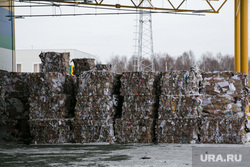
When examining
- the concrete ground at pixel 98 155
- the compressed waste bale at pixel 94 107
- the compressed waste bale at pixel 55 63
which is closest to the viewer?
the concrete ground at pixel 98 155

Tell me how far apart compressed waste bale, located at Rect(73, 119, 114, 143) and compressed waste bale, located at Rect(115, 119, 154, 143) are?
0.21 meters

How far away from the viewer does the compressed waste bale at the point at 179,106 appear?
8828 millimetres

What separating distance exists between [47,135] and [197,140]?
148 inches

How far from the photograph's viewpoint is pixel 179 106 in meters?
8.88

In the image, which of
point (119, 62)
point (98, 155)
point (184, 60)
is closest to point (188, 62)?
point (184, 60)


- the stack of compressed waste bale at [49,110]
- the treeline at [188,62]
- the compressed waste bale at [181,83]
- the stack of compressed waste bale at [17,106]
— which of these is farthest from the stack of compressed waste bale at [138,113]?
the treeline at [188,62]

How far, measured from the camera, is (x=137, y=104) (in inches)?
355

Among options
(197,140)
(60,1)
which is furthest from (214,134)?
(60,1)

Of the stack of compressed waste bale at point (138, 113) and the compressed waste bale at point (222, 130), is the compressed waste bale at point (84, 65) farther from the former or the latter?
the compressed waste bale at point (222, 130)

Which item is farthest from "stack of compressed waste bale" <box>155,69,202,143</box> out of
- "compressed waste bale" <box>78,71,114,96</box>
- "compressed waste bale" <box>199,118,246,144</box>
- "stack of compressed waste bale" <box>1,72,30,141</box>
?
"stack of compressed waste bale" <box>1,72,30,141</box>

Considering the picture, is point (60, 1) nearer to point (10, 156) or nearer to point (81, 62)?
point (81, 62)

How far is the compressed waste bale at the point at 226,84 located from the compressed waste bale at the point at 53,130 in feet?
11.8

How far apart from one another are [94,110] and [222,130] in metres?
3.21

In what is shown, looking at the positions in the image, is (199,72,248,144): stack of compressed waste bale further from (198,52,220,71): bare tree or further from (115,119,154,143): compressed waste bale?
(198,52,220,71): bare tree
